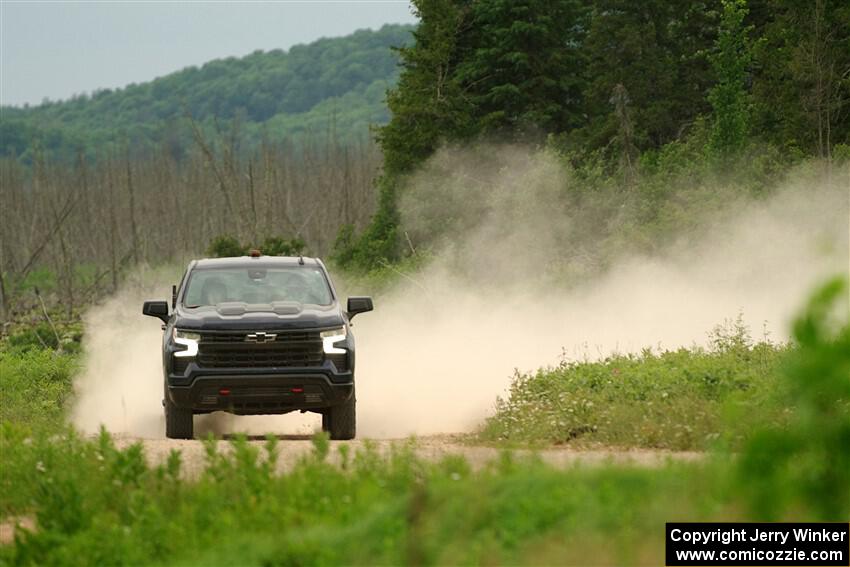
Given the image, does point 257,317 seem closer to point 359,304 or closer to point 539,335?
point 359,304

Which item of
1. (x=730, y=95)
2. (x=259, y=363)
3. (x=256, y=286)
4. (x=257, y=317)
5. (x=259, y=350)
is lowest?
(x=259, y=363)

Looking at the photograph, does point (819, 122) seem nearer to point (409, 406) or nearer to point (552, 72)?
point (552, 72)

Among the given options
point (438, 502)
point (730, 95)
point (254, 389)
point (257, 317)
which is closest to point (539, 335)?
point (730, 95)

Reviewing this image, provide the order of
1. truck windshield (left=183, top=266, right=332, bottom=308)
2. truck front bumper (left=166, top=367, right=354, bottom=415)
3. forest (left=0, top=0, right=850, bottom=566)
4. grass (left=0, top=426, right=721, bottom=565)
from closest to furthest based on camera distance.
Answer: grass (left=0, top=426, right=721, bottom=565) < forest (left=0, top=0, right=850, bottom=566) < truck front bumper (left=166, top=367, right=354, bottom=415) < truck windshield (left=183, top=266, right=332, bottom=308)

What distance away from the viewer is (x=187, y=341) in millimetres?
15672

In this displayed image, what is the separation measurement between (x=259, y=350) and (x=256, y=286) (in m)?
1.62

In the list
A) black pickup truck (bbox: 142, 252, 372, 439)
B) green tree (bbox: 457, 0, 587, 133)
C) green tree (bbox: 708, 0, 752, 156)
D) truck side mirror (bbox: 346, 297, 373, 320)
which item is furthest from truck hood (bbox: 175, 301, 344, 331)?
green tree (bbox: 457, 0, 587, 133)

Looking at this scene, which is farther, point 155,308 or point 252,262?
point 252,262

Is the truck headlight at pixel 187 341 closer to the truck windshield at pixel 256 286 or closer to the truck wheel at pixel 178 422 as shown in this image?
the truck wheel at pixel 178 422

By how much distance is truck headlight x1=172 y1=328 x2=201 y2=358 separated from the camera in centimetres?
1562

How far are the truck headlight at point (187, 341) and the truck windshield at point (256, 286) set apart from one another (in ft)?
3.06

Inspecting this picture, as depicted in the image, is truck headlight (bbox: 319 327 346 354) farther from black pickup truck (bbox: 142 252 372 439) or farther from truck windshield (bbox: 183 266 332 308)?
truck windshield (bbox: 183 266 332 308)

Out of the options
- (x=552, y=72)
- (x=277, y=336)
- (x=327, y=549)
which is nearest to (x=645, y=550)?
(x=327, y=549)

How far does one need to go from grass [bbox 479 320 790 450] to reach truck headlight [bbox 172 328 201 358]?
3294 millimetres
